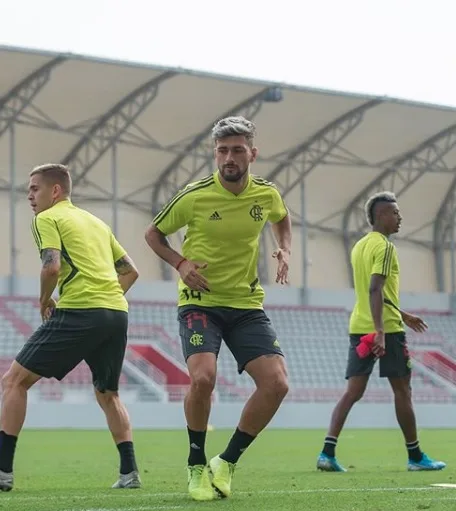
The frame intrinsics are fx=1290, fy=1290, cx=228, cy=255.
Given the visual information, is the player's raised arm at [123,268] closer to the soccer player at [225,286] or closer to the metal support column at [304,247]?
the soccer player at [225,286]

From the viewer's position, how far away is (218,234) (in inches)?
262

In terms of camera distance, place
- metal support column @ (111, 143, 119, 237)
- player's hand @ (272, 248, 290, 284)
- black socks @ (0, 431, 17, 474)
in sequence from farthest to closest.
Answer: metal support column @ (111, 143, 119, 237)
black socks @ (0, 431, 17, 474)
player's hand @ (272, 248, 290, 284)

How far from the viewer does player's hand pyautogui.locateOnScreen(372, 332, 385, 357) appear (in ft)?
30.0

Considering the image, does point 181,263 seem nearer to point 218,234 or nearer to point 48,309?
point 218,234

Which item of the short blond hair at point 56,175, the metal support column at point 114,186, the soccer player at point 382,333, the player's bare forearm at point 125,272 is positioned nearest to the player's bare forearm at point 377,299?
the soccer player at point 382,333

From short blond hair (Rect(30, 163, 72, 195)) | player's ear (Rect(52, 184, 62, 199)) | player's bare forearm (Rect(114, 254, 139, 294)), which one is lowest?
player's bare forearm (Rect(114, 254, 139, 294))

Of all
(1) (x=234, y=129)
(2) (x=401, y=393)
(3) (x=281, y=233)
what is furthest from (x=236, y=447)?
(2) (x=401, y=393)

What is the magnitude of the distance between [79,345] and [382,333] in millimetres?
2829

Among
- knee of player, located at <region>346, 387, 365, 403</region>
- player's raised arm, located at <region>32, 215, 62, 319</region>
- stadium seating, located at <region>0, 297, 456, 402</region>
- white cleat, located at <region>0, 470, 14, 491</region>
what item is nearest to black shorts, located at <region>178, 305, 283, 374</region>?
player's raised arm, located at <region>32, 215, 62, 319</region>

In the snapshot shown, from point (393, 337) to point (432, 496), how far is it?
10.3 feet

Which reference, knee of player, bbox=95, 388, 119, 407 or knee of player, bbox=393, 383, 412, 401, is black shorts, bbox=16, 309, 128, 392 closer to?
knee of player, bbox=95, 388, 119, 407

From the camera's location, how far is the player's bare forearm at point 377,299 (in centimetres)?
916

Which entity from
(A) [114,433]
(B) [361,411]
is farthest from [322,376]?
(A) [114,433]

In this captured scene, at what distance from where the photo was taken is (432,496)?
6359 mm
